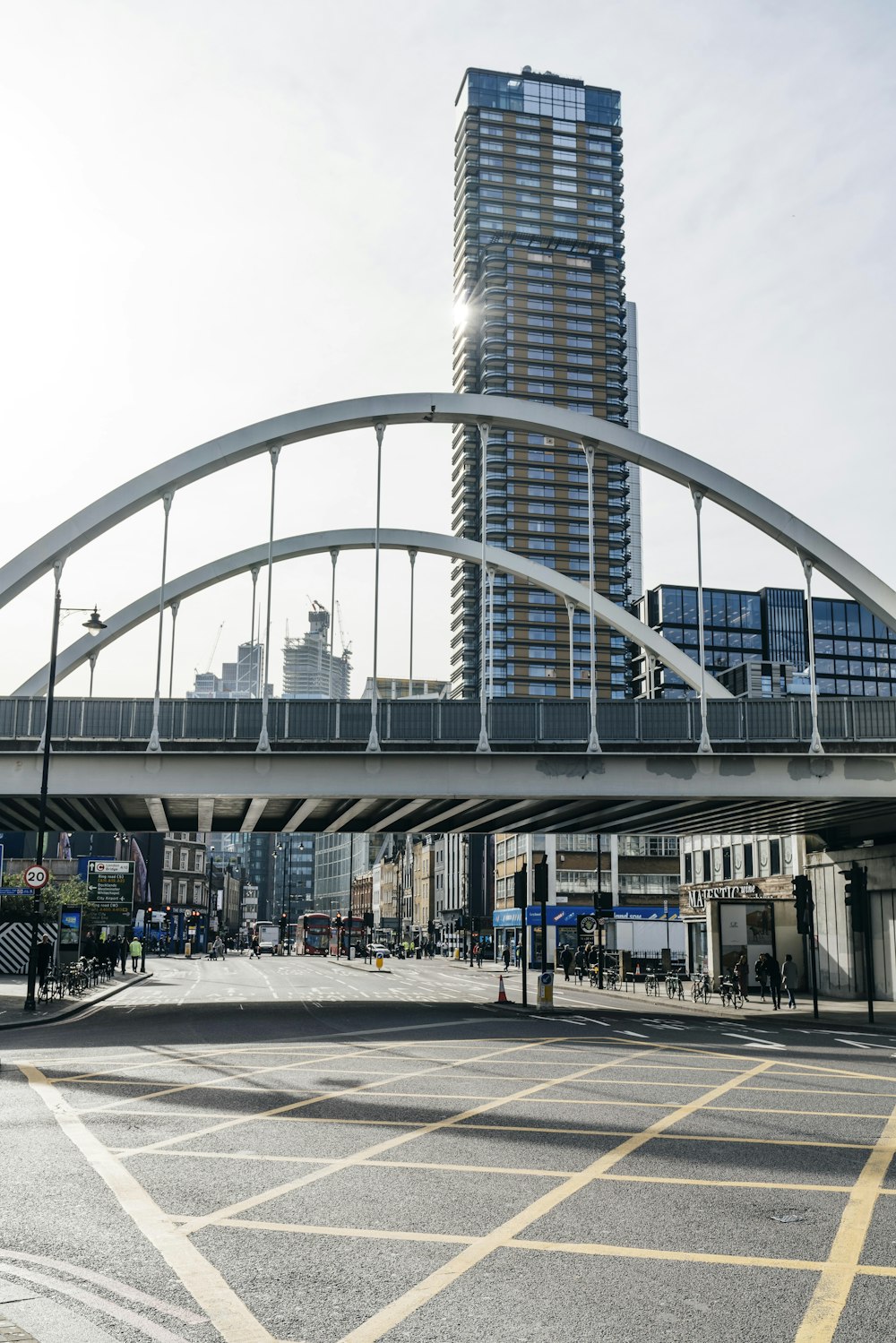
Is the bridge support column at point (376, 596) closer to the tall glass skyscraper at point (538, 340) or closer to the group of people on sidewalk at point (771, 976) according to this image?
the group of people on sidewalk at point (771, 976)

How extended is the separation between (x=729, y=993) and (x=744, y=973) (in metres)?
3.71

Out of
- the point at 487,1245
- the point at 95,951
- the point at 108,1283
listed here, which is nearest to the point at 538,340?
the point at 95,951

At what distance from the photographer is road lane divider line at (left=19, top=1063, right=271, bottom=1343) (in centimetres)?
654

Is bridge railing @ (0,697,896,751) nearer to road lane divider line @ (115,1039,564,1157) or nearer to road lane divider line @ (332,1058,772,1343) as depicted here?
road lane divider line @ (115,1039,564,1157)

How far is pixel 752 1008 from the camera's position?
Result: 3903cm

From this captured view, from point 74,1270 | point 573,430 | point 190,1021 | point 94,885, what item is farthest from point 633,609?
point 74,1270

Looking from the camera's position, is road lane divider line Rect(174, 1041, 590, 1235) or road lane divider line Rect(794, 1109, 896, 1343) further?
road lane divider line Rect(174, 1041, 590, 1235)

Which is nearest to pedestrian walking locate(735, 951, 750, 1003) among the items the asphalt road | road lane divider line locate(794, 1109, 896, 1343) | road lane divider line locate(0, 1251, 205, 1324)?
the asphalt road

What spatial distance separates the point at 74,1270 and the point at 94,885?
5384 cm

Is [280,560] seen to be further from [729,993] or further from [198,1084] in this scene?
[198,1084]

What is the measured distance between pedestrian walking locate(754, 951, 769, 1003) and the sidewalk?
42 cm

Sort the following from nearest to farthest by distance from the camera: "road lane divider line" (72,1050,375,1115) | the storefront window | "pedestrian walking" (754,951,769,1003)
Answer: "road lane divider line" (72,1050,375,1115) < "pedestrian walking" (754,951,769,1003) < the storefront window

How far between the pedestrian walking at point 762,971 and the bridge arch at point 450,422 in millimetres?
11764

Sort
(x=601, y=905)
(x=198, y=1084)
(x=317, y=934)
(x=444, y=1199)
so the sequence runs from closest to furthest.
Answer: (x=444, y=1199)
(x=198, y=1084)
(x=601, y=905)
(x=317, y=934)
